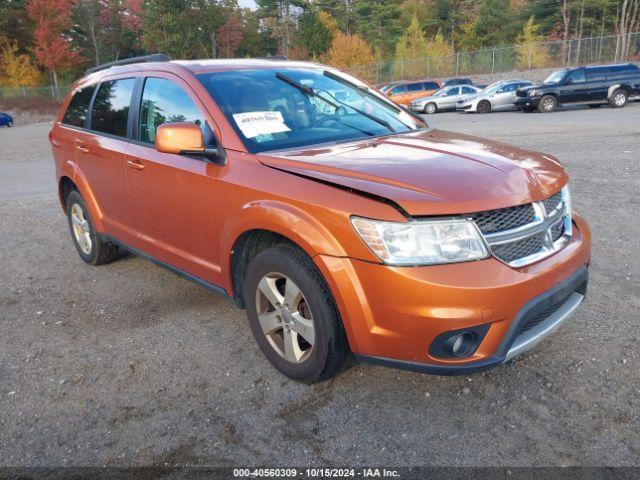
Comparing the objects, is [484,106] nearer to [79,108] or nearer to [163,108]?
[79,108]

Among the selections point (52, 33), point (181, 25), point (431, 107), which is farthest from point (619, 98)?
point (52, 33)

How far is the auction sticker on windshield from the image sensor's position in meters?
3.21

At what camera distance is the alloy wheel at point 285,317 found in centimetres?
283

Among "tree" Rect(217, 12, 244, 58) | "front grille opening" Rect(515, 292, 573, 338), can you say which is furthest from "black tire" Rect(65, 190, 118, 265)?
"tree" Rect(217, 12, 244, 58)

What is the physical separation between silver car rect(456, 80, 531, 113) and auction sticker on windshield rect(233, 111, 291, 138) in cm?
2340

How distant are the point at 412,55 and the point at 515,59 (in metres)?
12.2

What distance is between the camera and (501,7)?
57281 mm

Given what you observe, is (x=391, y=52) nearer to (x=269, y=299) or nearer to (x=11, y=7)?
(x=11, y=7)

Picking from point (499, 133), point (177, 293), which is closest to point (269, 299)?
point (177, 293)

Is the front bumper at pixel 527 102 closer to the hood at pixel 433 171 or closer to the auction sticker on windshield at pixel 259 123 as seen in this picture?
the hood at pixel 433 171

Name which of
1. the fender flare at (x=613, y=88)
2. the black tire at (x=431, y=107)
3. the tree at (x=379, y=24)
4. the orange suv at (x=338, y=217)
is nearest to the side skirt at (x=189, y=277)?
the orange suv at (x=338, y=217)

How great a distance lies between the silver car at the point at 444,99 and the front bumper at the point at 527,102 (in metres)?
5.05

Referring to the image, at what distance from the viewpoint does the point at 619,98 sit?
70.9ft

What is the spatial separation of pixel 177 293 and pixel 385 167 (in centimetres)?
252
